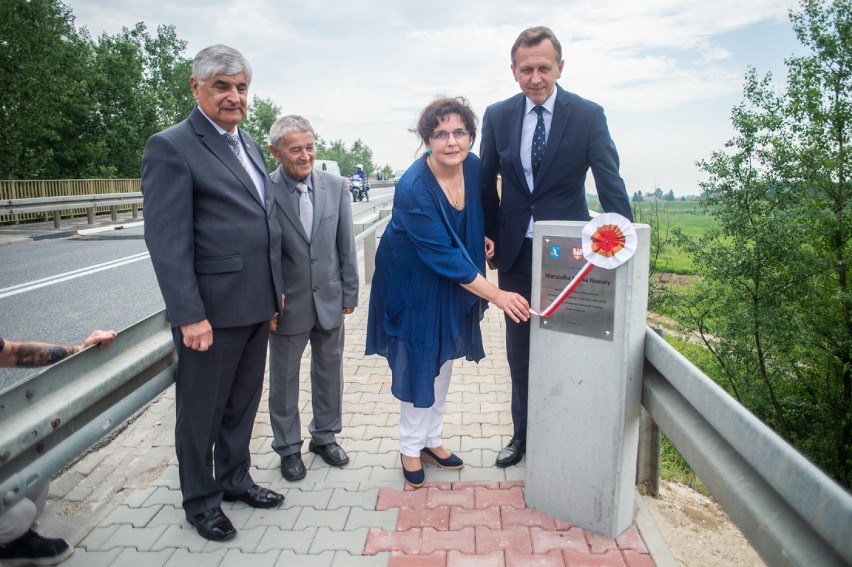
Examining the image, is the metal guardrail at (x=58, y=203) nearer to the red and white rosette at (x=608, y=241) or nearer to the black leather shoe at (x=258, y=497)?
Answer: the black leather shoe at (x=258, y=497)

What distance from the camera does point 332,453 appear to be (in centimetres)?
371

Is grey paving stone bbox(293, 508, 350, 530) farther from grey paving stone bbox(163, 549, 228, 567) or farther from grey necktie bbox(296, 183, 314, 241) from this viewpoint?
grey necktie bbox(296, 183, 314, 241)

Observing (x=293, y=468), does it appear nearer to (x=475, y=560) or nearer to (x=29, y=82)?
(x=475, y=560)

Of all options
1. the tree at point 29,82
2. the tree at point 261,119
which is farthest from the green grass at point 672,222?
the tree at point 261,119

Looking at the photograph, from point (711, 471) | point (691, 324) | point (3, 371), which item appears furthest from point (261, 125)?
point (711, 471)

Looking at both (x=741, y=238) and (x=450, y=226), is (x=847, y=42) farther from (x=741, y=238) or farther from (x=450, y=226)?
(x=450, y=226)

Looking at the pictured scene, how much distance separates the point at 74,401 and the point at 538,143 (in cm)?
245

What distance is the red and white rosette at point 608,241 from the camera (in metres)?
2.49

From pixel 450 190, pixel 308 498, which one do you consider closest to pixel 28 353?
pixel 308 498

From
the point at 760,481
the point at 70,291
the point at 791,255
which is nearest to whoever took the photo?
the point at 760,481

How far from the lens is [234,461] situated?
10.5 ft

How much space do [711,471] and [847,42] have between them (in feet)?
45.5

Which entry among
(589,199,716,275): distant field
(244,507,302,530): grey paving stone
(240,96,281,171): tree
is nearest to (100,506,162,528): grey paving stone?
(244,507,302,530): grey paving stone

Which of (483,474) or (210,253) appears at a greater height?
(210,253)
